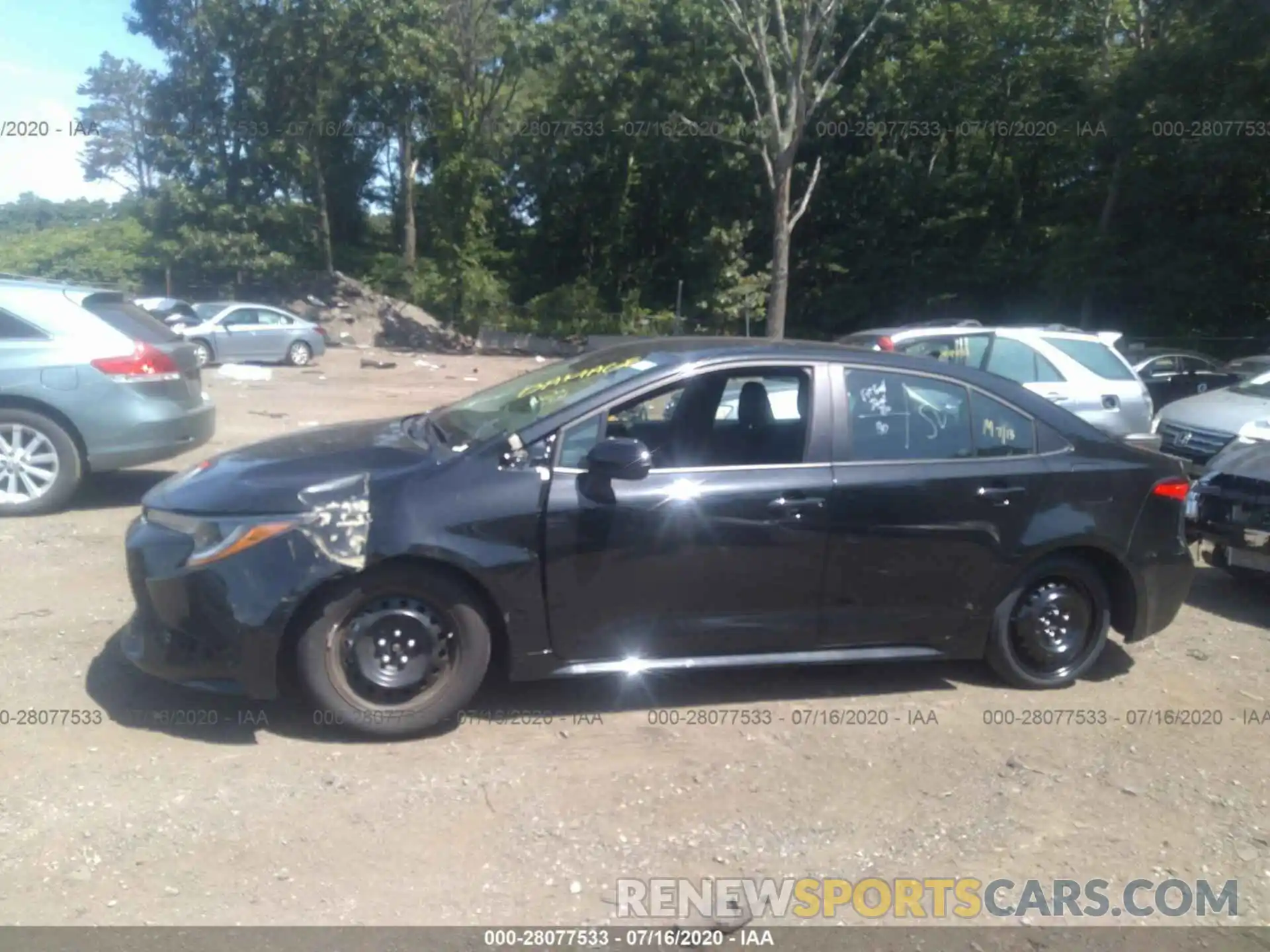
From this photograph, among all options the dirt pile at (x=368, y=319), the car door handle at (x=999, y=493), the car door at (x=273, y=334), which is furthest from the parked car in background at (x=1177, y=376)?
the dirt pile at (x=368, y=319)

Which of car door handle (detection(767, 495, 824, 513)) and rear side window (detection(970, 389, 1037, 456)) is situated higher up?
rear side window (detection(970, 389, 1037, 456))

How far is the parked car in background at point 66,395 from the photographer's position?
8.24m

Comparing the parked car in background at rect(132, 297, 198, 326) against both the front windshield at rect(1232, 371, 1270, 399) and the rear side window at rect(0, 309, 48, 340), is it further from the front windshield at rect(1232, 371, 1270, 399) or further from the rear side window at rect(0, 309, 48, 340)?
the front windshield at rect(1232, 371, 1270, 399)

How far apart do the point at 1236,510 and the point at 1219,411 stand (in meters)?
3.62

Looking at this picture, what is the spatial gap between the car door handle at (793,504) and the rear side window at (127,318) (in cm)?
532

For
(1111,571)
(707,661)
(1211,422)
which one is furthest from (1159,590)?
(1211,422)

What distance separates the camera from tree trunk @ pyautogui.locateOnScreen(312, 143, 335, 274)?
125ft

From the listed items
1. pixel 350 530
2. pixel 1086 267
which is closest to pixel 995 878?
pixel 350 530

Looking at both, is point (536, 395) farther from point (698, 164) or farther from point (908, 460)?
point (698, 164)

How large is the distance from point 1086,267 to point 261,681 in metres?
29.1

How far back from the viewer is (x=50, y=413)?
8.30 m

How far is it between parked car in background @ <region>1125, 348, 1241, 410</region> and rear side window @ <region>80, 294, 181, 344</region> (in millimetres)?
13607

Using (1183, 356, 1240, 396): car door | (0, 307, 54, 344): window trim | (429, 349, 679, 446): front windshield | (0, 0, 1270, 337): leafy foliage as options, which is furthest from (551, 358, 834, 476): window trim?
(0, 0, 1270, 337): leafy foliage

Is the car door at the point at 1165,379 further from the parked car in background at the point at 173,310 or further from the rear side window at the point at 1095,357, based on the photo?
the parked car in background at the point at 173,310
